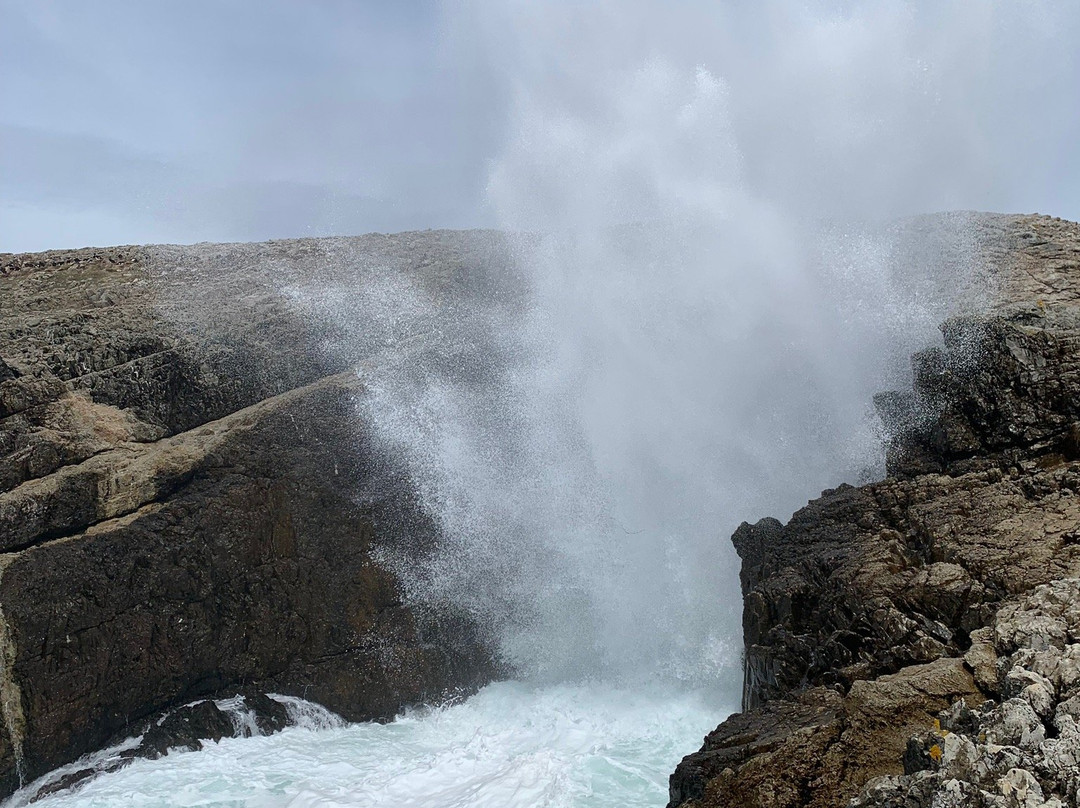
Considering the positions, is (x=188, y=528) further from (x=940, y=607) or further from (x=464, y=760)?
(x=940, y=607)

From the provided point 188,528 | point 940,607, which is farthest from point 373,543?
point 940,607

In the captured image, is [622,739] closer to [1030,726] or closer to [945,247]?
[1030,726]

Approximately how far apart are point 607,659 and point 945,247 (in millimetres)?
12501

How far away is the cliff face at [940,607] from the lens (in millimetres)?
7875

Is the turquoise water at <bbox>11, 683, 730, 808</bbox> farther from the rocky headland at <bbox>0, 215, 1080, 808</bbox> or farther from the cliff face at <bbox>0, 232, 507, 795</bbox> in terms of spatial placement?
the cliff face at <bbox>0, 232, 507, 795</bbox>

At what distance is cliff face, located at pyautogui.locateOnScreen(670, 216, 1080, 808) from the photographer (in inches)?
310

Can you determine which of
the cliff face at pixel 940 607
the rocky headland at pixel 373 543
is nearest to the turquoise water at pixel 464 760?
the rocky headland at pixel 373 543

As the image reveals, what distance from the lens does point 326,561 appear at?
17.8 metres

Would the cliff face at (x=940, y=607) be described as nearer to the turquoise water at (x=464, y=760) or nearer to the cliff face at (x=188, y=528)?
the turquoise water at (x=464, y=760)

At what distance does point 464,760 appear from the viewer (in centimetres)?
1498

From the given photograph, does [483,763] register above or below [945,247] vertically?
below

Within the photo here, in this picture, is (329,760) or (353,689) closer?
(329,760)

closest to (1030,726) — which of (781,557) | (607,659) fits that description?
(781,557)

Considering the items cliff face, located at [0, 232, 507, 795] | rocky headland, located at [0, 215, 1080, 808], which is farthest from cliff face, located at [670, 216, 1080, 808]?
cliff face, located at [0, 232, 507, 795]
